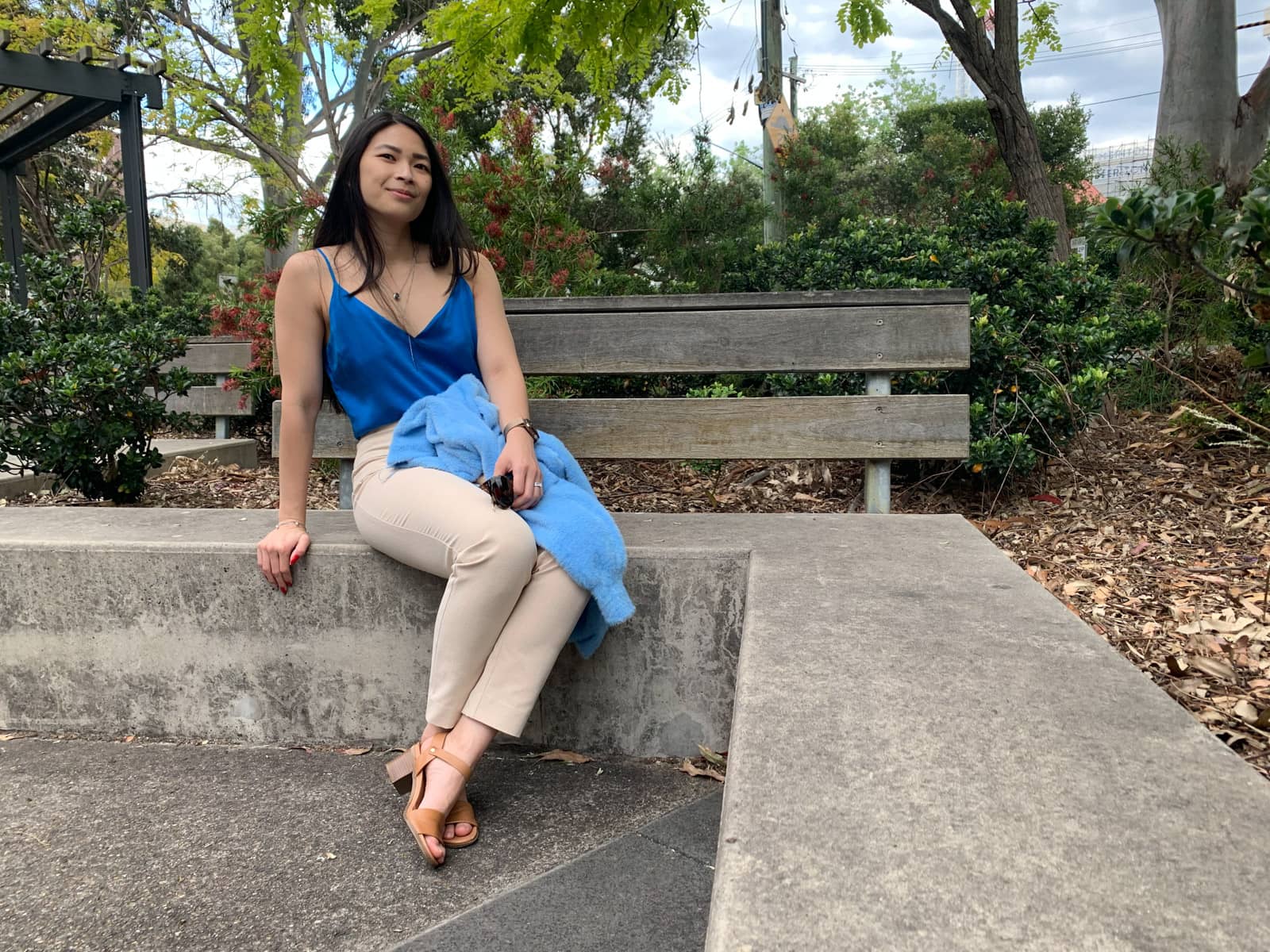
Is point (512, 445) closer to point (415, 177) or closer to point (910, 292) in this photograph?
point (415, 177)

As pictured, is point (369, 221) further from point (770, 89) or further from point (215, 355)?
point (770, 89)

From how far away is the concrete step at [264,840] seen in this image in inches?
72.5

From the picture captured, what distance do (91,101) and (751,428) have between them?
25.3ft

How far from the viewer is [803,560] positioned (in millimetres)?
2465

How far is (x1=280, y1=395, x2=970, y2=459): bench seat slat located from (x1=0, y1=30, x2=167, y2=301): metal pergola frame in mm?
5291

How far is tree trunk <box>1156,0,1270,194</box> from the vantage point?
734 cm

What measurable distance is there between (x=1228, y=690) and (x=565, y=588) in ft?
5.27

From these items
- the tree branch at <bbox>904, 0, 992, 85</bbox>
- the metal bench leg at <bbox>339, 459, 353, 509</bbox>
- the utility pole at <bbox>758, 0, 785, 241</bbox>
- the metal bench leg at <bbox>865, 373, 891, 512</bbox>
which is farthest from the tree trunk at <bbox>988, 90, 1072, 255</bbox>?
the metal bench leg at <bbox>339, 459, 353, 509</bbox>

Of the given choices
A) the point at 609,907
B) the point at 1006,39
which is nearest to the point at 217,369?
the point at 609,907

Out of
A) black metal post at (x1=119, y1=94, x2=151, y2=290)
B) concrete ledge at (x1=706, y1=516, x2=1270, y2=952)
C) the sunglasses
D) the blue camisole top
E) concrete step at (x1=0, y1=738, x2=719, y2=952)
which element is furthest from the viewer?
black metal post at (x1=119, y1=94, x2=151, y2=290)

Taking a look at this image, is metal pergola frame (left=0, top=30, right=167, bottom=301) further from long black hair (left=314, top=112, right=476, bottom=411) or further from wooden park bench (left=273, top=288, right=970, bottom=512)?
long black hair (left=314, top=112, right=476, bottom=411)

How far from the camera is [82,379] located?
151 inches

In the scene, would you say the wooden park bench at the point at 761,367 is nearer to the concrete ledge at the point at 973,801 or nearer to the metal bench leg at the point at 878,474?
the metal bench leg at the point at 878,474

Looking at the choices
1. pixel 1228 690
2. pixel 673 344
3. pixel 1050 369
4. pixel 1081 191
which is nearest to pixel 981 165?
pixel 1081 191
